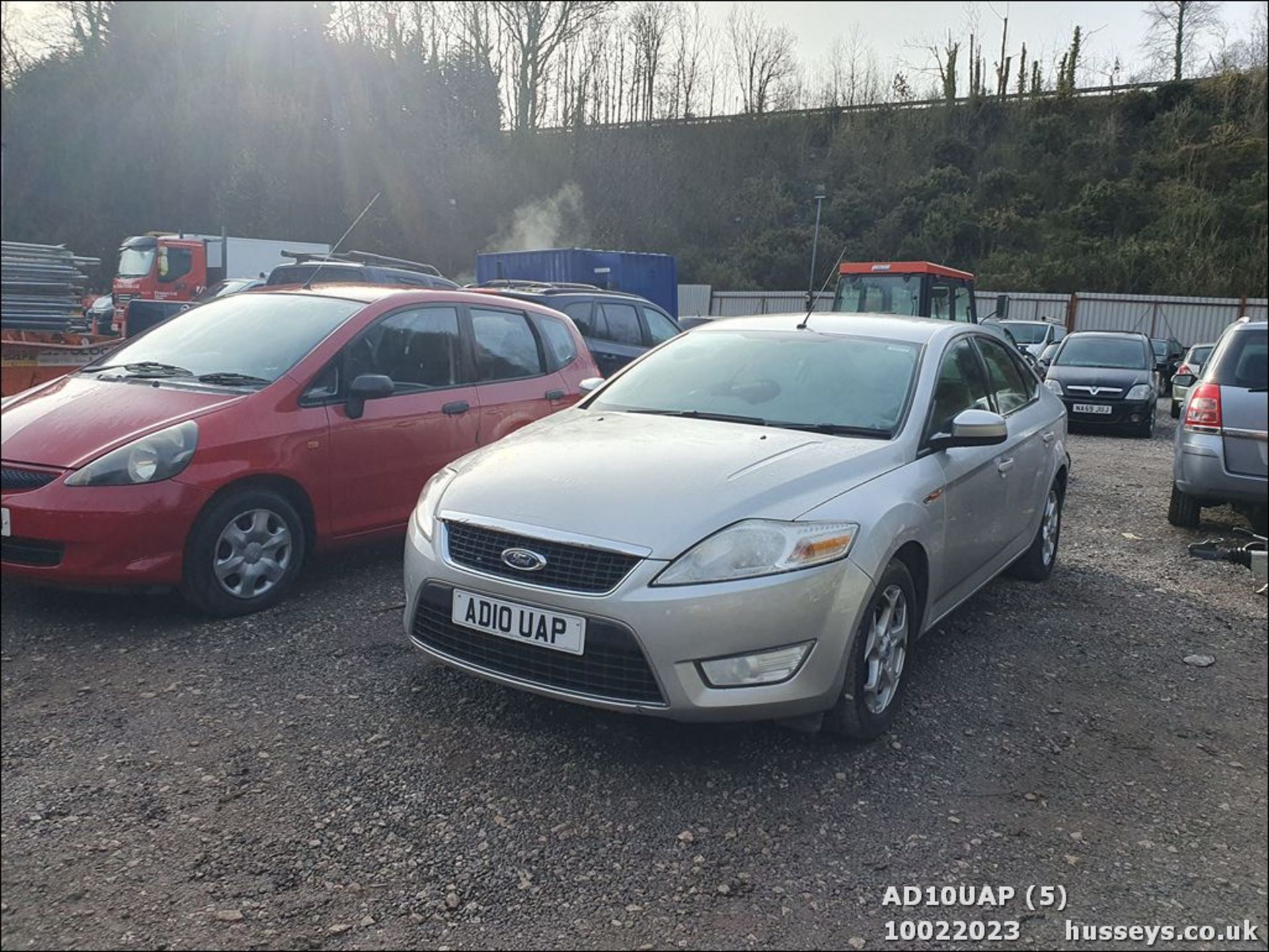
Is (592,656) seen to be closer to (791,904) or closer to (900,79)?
(791,904)

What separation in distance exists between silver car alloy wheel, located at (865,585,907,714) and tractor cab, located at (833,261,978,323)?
8.96 meters

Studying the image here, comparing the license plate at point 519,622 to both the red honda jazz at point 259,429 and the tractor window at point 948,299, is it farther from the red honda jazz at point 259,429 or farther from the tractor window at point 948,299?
the tractor window at point 948,299

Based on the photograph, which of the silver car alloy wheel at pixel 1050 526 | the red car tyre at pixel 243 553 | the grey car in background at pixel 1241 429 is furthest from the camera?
the silver car alloy wheel at pixel 1050 526

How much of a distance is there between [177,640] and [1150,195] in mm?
3747

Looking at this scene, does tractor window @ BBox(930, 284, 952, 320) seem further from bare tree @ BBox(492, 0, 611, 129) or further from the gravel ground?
bare tree @ BBox(492, 0, 611, 129)

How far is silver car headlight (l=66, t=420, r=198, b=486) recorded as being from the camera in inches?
133

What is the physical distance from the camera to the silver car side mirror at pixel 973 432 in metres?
3.62

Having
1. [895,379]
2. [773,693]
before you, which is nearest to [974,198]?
[895,379]

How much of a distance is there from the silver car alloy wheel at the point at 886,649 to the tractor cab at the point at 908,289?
8964mm

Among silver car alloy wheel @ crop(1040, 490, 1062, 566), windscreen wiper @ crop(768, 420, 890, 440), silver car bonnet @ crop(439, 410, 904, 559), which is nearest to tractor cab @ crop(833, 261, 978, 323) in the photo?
silver car alloy wheel @ crop(1040, 490, 1062, 566)

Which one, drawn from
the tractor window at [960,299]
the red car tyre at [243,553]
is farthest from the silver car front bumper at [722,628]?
the tractor window at [960,299]

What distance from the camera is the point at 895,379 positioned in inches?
155

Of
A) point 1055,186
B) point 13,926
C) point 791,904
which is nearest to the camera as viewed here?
point 13,926

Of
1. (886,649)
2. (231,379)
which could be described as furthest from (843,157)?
(886,649)
